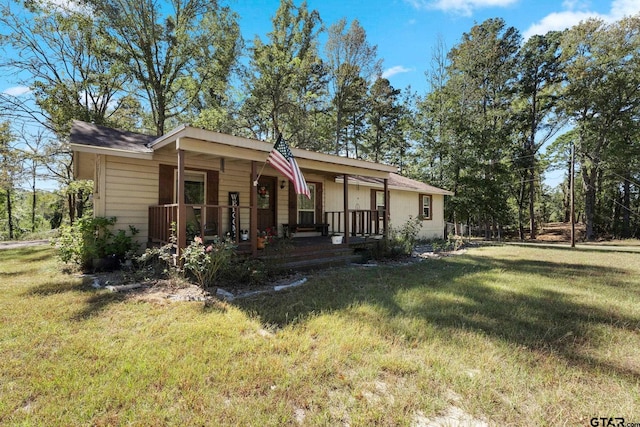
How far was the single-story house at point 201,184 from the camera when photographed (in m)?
6.18

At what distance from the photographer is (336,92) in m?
19.5

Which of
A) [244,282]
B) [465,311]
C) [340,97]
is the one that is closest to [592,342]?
[465,311]

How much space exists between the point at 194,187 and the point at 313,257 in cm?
373

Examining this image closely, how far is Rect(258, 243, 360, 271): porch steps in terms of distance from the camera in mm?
6570

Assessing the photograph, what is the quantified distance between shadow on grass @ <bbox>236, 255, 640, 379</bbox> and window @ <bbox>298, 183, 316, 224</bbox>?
3.78 metres

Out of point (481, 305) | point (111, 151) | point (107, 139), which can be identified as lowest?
point (481, 305)

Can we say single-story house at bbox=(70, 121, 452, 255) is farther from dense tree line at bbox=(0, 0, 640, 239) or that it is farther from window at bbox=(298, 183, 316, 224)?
dense tree line at bbox=(0, 0, 640, 239)

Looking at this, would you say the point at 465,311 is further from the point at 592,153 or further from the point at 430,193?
the point at 592,153

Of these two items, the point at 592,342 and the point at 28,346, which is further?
the point at 592,342

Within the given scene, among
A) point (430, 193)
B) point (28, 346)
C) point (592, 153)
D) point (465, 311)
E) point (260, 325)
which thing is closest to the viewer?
point (28, 346)

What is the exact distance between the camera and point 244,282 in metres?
5.71

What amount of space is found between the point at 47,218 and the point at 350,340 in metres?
44.9

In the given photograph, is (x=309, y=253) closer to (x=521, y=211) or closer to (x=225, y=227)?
(x=225, y=227)

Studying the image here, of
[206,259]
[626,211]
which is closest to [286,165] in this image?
[206,259]
